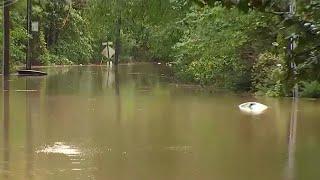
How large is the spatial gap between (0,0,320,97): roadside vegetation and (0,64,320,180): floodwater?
1.17m

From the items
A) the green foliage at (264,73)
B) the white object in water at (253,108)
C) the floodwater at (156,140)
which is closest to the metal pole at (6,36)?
the floodwater at (156,140)

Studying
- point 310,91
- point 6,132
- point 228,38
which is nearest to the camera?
point 6,132

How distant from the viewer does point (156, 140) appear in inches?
455

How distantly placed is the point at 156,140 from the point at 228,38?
11.3m

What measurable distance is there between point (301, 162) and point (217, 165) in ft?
4.45

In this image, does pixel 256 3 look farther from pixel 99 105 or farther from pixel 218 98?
pixel 218 98

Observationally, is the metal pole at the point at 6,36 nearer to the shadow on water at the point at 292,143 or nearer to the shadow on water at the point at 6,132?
the shadow on water at the point at 6,132

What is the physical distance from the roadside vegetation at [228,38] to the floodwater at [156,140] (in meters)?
1.17

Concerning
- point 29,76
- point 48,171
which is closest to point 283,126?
point 48,171

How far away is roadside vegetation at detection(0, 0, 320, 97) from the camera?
18.0ft

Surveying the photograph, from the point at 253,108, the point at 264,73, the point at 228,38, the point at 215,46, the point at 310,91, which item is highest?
the point at 228,38

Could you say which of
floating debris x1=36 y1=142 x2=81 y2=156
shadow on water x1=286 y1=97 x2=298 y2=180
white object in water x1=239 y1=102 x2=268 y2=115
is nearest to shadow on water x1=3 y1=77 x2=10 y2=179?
floating debris x1=36 y1=142 x2=81 y2=156

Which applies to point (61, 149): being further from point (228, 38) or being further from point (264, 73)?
point (264, 73)

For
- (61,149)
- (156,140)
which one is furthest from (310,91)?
(61,149)
